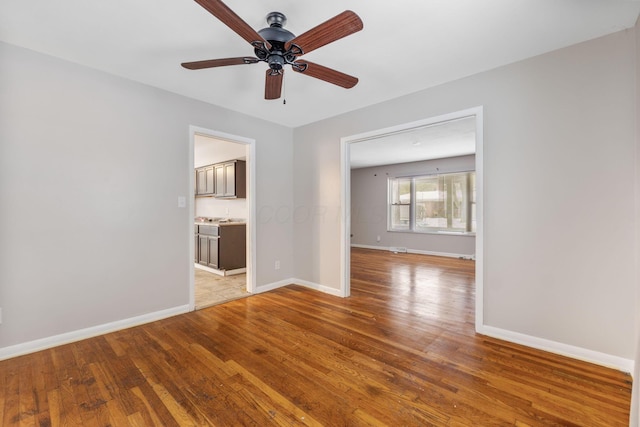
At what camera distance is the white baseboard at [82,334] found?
2.19m

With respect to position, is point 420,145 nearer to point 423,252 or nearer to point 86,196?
point 423,252

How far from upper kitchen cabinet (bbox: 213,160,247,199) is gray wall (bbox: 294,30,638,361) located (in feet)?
11.8

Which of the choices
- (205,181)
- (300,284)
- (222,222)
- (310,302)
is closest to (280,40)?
(310,302)

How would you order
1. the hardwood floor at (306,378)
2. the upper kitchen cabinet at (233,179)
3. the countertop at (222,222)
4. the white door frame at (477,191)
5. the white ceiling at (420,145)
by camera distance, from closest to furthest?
the hardwood floor at (306,378) → the white door frame at (477,191) → the white ceiling at (420,145) → the countertop at (222,222) → the upper kitchen cabinet at (233,179)

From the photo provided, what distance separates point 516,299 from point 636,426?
124cm

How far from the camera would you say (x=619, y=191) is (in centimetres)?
201

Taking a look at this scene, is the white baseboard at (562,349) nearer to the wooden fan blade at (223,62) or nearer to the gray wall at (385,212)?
the wooden fan blade at (223,62)

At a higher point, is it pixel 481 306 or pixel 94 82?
pixel 94 82

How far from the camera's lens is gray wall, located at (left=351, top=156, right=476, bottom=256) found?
665 cm

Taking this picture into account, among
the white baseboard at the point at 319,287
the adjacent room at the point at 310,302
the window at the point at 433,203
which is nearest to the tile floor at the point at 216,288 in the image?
the adjacent room at the point at 310,302

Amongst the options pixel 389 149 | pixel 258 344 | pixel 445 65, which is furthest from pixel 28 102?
pixel 389 149

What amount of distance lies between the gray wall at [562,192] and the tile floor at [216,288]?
298cm

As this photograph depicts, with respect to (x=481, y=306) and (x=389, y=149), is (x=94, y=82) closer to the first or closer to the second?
(x=481, y=306)

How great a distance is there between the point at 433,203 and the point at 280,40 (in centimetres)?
645
